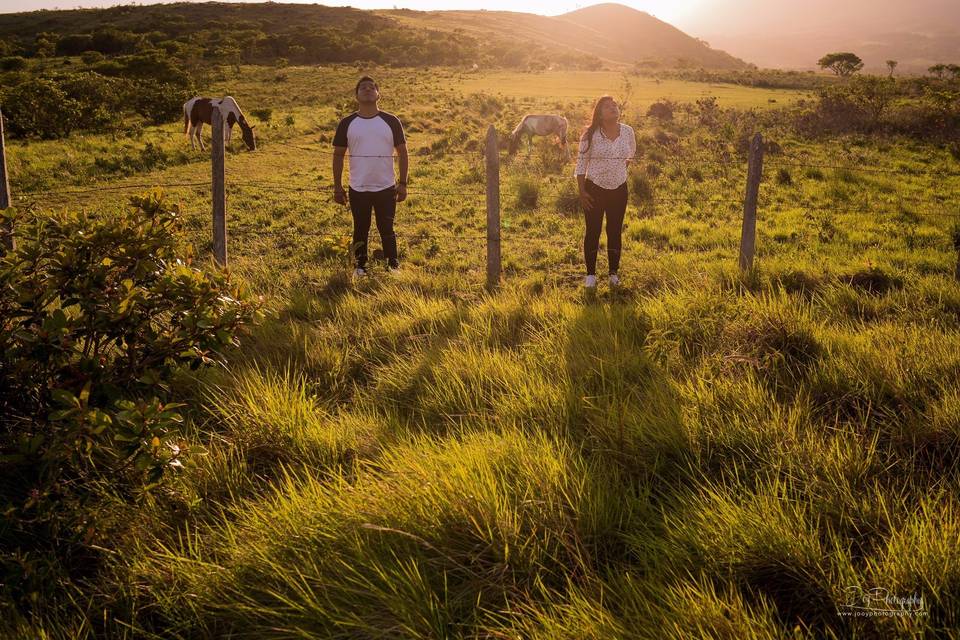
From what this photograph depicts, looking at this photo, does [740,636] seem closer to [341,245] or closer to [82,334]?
[82,334]

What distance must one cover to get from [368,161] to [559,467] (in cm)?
488

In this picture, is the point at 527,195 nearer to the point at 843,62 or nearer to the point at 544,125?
the point at 544,125

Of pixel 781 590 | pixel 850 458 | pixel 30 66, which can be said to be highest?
pixel 30 66

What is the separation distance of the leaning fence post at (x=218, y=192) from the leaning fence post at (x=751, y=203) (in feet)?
17.2

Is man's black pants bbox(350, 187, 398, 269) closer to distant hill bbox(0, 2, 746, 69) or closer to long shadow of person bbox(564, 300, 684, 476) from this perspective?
long shadow of person bbox(564, 300, 684, 476)

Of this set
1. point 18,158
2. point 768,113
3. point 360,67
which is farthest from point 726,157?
point 360,67

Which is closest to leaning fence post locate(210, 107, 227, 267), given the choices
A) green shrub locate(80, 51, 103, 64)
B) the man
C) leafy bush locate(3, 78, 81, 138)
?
the man

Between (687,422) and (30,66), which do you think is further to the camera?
(30,66)

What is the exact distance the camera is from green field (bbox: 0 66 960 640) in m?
1.97

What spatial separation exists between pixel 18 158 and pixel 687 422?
17.0 meters

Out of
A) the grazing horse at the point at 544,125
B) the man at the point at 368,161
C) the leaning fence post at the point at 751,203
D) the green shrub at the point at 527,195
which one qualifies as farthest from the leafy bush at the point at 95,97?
the leaning fence post at the point at 751,203

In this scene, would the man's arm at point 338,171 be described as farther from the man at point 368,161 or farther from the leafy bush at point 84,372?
the leafy bush at point 84,372

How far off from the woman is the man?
1.94 metres

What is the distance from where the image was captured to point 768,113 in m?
25.4
